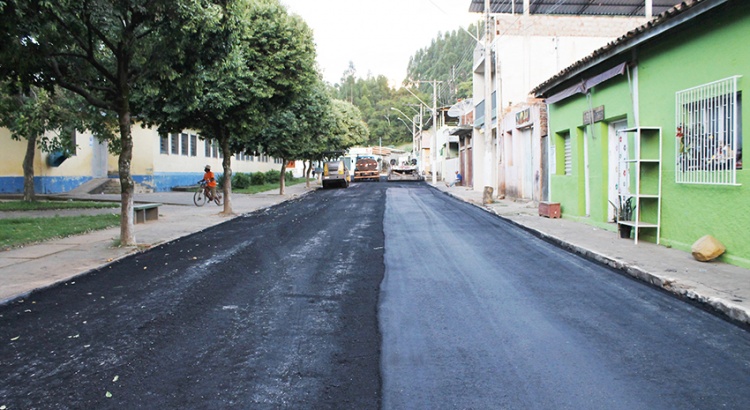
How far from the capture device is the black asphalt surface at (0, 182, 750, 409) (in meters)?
4.08

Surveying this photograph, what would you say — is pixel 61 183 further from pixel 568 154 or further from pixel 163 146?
pixel 568 154

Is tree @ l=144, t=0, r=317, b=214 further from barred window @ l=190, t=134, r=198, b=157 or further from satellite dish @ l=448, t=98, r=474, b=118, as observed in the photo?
satellite dish @ l=448, t=98, r=474, b=118

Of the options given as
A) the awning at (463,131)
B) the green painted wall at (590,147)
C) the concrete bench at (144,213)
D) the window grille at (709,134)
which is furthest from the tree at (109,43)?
the awning at (463,131)

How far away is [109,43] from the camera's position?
11125 mm

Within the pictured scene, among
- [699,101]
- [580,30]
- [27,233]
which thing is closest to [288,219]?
[27,233]

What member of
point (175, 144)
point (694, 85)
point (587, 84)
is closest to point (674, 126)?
point (694, 85)

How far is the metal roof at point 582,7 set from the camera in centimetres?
2831

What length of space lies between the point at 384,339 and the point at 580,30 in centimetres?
2388

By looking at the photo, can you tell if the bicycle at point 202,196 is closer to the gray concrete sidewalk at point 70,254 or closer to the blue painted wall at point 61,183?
the gray concrete sidewalk at point 70,254

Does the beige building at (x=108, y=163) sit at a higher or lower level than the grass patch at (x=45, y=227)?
higher

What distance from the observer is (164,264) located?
9.57 meters

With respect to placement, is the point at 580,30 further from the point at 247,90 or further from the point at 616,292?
the point at 616,292

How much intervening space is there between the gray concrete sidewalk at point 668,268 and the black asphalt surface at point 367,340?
0.80ft

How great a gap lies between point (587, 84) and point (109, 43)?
34.5 ft
